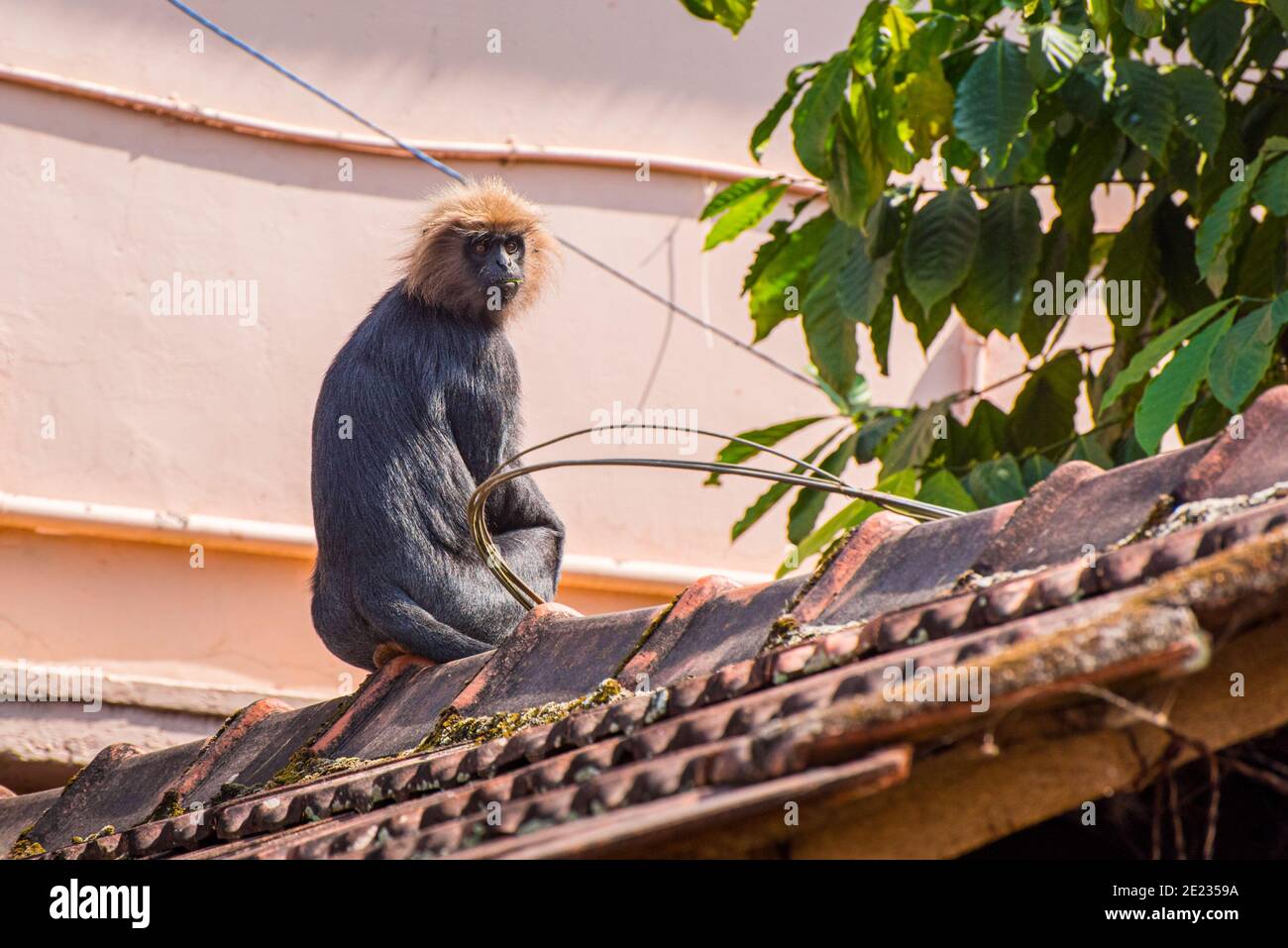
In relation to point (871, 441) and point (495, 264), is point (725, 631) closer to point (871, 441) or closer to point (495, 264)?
point (871, 441)

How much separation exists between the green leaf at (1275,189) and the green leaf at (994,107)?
54 cm

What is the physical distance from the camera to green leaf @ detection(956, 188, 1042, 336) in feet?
15.8

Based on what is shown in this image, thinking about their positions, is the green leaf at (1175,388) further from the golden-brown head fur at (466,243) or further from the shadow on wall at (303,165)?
the shadow on wall at (303,165)

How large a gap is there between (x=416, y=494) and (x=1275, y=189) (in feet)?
7.83

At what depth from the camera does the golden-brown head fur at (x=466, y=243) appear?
5586mm

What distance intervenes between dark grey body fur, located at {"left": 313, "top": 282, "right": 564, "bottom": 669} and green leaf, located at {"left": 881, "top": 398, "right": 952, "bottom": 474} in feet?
3.42

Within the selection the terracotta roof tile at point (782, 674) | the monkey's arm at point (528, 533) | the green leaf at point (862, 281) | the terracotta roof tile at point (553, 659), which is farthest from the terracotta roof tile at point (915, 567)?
the monkey's arm at point (528, 533)

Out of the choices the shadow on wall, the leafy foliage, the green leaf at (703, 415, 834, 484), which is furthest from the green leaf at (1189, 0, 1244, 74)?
the shadow on wall
